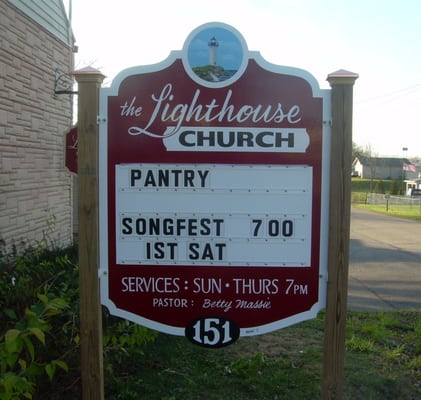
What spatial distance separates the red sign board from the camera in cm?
268

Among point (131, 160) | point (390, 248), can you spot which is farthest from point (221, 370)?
point (390, 248)

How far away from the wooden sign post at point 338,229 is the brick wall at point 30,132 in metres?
3.41

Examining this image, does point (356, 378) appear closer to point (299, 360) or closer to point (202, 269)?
point (299, 360)

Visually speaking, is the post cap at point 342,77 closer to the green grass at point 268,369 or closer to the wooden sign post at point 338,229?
the wooden sign post at point 338,229

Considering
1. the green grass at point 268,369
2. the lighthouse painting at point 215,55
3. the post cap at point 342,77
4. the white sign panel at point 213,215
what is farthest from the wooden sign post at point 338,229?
the green grass at point 268,369

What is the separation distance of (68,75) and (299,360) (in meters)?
5.97

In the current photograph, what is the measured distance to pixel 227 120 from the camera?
8.80ft

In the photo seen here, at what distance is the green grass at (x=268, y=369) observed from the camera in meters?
3.61

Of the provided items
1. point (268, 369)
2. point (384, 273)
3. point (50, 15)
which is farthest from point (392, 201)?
point (268, 369)

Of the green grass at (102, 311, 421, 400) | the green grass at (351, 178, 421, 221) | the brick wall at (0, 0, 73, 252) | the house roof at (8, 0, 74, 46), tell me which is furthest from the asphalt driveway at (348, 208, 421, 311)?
the green grass at (351, 178, 421, 221)

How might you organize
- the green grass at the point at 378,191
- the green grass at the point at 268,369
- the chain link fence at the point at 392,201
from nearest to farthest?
1. the green grass at the point at 268,369
2. the green grass at the point at 378,191
3. the chain link fence at the point at 392,201

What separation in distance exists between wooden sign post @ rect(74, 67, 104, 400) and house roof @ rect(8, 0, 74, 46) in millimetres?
4403

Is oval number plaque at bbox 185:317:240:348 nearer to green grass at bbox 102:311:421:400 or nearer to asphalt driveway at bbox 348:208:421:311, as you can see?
green grass at bbox 102:311:421:400

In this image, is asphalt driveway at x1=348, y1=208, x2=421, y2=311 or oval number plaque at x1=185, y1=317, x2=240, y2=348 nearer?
oval number plaque at x1=185, y1=317, x2=240, y2=348
